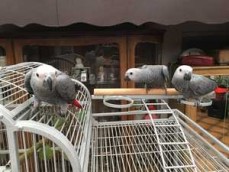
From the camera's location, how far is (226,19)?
1133 mm

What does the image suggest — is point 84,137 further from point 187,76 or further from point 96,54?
point 96,54

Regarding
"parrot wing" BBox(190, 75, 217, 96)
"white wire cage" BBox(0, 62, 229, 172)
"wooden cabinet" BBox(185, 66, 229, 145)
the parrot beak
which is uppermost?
the parrot beak

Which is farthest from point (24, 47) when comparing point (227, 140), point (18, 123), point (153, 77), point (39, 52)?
point (227, 140)

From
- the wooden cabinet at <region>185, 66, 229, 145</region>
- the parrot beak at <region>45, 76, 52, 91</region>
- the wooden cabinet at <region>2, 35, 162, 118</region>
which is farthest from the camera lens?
the wooden cabinet at <region>185, 66, 229, 145</region>

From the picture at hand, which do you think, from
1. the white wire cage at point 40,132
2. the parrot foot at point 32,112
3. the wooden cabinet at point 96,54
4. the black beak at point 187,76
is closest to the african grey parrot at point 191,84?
the black beak at point 187,76

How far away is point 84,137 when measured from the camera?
0.68 m

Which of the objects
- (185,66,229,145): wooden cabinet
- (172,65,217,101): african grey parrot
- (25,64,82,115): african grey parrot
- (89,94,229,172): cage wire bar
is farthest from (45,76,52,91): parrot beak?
(185,66,229,145): wooden cabinet

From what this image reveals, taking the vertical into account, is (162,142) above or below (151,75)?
below

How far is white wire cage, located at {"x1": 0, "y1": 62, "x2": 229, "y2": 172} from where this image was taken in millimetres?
433

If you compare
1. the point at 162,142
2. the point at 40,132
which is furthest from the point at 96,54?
the point at 40,132

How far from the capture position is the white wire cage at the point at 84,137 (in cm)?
43

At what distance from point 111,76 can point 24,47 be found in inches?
20.0

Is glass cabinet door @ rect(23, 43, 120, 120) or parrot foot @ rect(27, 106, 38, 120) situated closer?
parrot foot @ rect(27, 106, 38, 120)

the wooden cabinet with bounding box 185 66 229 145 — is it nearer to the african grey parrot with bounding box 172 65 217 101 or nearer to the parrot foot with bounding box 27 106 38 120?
the african grey parrot with bounding box 172 65 217 101
